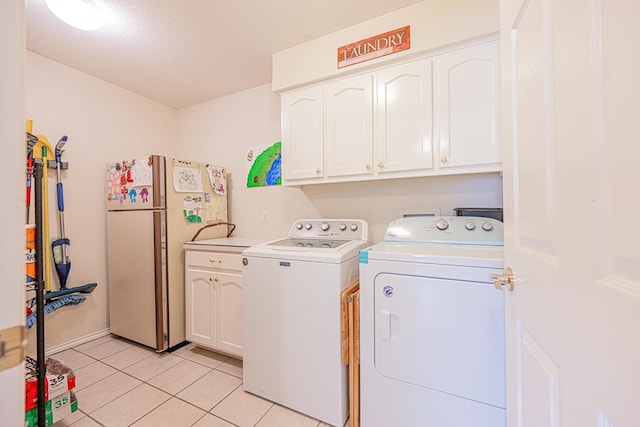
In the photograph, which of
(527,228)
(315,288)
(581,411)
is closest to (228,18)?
(315,288)

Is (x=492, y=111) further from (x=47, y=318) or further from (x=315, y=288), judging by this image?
(x=47, y=318)

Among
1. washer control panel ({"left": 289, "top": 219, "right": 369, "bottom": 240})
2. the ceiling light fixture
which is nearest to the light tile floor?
washer control panel ({"left": 289, "top": 219, "right": 369, "bottom": 240})

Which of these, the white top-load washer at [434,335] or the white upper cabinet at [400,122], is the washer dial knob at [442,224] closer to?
the white top-load washer at [434,335]

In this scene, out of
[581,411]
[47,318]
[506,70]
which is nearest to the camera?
[581,411]

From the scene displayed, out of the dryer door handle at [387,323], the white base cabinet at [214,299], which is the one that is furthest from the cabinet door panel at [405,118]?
the white base cabinet at [214,299]

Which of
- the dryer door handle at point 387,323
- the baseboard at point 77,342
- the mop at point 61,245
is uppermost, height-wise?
the mop at point 61,245

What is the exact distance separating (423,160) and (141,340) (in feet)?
8.71

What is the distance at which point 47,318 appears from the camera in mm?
2098

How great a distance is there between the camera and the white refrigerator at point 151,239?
6.93 ft

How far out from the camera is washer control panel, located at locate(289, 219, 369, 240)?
6.36 ft

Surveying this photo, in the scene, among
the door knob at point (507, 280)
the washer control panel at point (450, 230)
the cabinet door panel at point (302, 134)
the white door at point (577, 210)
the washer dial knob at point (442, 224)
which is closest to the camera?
the white door at point (577, 210)

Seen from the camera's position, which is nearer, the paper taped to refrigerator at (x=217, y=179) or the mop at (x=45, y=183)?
the mop at (x=45, y=183)

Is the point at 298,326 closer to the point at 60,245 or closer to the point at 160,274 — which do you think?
the point at 160,274

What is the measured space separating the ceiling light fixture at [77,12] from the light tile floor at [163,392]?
2294 millimetres
